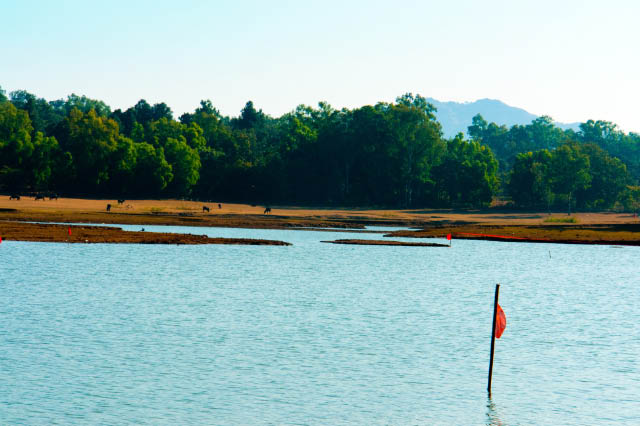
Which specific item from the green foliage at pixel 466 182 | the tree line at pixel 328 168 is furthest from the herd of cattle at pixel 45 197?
the green foliage at pixel 466 182

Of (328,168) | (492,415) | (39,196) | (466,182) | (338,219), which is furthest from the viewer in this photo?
(328,168)

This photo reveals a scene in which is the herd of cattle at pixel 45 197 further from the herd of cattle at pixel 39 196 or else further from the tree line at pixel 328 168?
the tree line at pixel 328 168

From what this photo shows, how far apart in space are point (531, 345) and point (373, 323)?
26.8 feet

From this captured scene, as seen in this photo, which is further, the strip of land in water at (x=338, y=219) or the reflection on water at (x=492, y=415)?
the strip of land in water at (x=338, y=219)

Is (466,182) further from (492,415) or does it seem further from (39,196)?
(492,415)

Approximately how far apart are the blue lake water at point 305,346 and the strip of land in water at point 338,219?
95.1 ft

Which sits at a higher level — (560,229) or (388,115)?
(388,115)

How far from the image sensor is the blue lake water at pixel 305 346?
2303 cm

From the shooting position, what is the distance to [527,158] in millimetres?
168875

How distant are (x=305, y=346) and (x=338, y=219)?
103 m

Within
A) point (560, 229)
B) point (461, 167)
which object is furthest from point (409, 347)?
point (461, 167)

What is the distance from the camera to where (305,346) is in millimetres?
32281

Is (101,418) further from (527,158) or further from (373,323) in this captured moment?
(527,158)

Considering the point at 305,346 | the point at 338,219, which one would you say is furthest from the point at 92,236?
the point at 338,219
